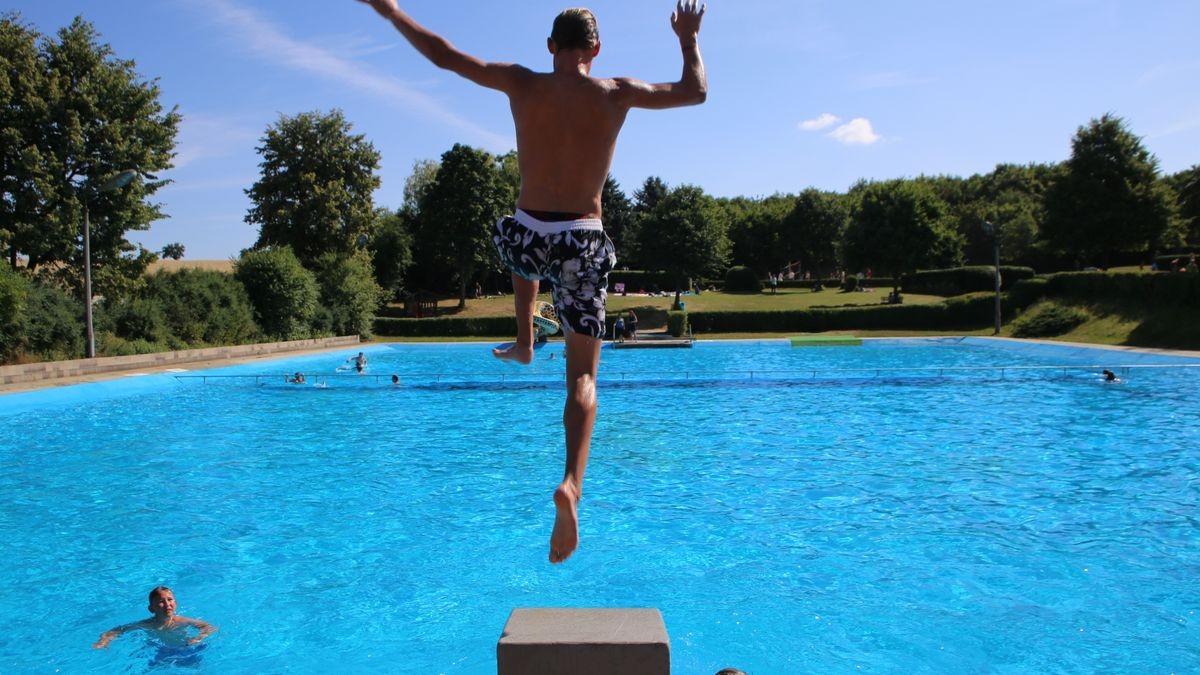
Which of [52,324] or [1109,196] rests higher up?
[1109,196]

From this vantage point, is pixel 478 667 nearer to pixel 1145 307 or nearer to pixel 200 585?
pixel 200 585

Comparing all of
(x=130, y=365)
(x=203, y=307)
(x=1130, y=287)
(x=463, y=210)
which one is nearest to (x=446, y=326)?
(x=203, y=307)

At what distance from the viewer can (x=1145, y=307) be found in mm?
36312

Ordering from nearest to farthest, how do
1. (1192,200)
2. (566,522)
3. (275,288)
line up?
1. (566,522)
2. (275,288)
3. (1192,200)

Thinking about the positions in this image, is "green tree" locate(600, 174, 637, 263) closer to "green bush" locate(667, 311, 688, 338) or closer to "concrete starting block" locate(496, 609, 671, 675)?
"green bush" locate(667, 311, 688, 338)

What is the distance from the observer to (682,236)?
54750 mm

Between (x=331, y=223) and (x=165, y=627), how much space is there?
43.9 m

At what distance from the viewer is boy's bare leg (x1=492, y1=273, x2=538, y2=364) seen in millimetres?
3649

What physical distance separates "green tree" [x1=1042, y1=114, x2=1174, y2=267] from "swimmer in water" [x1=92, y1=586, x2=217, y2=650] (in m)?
50.7

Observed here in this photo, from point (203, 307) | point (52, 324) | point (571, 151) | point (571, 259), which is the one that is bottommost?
point (52, 324)

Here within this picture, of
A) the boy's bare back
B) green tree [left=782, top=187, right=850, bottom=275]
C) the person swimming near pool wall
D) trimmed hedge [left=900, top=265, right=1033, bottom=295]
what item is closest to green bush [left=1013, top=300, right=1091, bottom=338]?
trimmed hedge [left=900, top=265, right=1033, bottom=295]

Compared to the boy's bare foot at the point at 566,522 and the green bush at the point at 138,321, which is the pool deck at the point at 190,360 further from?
the boy's bare foot at the point at 566,522

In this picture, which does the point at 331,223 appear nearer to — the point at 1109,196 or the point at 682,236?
the point at 682,236

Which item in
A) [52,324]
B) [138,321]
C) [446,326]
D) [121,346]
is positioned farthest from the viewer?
[446,326]
